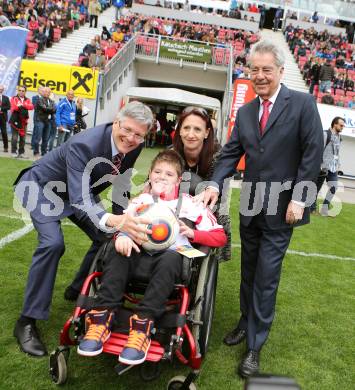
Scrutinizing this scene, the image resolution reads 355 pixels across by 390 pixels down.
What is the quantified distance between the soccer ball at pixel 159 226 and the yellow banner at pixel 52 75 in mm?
14079

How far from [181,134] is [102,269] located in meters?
1.23

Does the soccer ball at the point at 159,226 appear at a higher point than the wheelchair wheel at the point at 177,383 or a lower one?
higher

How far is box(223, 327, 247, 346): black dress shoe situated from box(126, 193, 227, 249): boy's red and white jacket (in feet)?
2.84

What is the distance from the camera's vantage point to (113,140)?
3314 mm

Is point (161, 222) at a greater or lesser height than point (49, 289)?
greater

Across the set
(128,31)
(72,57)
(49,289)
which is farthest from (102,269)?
(128,31)

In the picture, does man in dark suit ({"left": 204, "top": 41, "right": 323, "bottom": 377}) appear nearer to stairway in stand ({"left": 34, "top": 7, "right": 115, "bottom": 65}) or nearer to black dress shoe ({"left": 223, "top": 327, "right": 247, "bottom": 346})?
black dress shoe ({"left": 223, "top": 327, "right": 247, "bottom": 346})

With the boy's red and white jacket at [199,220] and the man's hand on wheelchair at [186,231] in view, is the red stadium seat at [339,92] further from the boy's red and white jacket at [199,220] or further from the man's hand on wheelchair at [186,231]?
the man's hand on wheelchair at [186,231]

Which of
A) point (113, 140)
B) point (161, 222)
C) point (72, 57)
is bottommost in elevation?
point (72, 57)

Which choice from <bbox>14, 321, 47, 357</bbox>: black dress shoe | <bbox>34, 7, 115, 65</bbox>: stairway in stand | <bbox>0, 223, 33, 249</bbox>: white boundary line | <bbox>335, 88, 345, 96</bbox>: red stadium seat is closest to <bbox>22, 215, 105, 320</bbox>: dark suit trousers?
<bbox>14, 321, 47, 357</bbox>: black dress shoe

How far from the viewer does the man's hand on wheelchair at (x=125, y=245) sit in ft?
9.19

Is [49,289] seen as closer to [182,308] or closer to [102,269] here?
[102,269]

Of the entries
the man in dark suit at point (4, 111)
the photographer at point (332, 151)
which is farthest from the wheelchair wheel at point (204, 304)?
the man in dark suit at point (4, 111)

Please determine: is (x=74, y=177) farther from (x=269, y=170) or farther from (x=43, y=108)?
(x=43, y=108)
